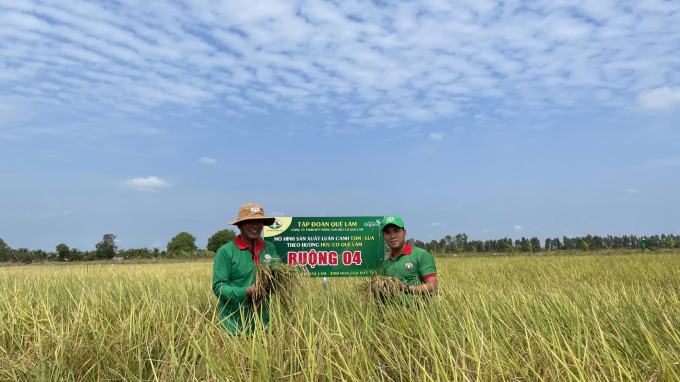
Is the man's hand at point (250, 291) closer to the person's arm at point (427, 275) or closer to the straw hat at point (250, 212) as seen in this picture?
the straw hat at point (250, 212)

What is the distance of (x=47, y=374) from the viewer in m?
2.84

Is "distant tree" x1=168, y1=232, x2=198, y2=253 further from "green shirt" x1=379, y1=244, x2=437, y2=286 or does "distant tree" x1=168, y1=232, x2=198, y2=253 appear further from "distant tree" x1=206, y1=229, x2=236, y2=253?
"green shirt" x1=379, y1=244, x2=437, y2=286

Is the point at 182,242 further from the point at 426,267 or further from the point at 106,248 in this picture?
the point at 426,267

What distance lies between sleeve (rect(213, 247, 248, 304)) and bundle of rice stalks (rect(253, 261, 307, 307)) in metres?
0.15

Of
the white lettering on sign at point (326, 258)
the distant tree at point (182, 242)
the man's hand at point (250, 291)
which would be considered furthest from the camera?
the distant tree at point (182, 242)

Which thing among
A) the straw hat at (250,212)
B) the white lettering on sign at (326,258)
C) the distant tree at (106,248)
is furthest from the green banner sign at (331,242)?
the distant tree at (106,248)

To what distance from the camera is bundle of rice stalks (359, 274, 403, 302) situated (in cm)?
325

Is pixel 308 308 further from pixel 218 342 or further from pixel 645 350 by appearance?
→ pixel 645 350

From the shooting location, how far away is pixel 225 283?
3406 millimetres

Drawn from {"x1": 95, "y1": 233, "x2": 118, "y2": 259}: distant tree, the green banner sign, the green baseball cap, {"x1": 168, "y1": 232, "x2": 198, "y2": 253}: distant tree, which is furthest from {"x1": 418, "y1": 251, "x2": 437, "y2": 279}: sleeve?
{"x1": 168, "y1": 232, "x2": 198, "y2": 253}: distant tree

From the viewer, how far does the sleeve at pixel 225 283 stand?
325 cm

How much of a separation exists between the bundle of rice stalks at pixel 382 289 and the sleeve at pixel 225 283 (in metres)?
1.04

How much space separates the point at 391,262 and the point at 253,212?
56.8 inches

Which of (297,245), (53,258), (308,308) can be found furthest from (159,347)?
(53,258)
